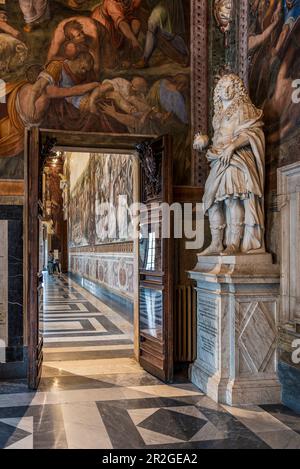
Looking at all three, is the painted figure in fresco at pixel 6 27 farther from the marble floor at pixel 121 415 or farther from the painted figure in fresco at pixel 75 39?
the marble floor at pixel 121 415

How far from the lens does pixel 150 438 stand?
13.6 feet

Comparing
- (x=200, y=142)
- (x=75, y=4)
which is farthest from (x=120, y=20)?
(x=200, y=142)

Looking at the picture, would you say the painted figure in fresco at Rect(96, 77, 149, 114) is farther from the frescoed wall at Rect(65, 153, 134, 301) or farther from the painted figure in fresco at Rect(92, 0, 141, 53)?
the frescoed wall at Rect(65, 153, 134, 301)

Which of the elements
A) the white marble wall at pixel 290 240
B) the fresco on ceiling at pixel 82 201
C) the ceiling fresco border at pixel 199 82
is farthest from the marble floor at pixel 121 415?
the fresco on ceiling at pixel 82 201

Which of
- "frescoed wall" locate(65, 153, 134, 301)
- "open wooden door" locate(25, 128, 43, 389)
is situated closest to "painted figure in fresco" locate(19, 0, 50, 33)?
"open wooden door" locate(25, 128, 43, 389)

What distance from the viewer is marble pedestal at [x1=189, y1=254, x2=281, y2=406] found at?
5137 mm

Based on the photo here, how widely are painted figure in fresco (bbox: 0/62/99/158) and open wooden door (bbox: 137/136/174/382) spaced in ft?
4.57

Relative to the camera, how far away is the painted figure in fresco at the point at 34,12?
6.25 metres

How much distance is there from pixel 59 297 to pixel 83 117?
409 inches

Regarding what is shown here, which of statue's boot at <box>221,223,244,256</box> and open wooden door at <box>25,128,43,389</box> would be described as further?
open wooden door at <box>25,128,43,389</box>

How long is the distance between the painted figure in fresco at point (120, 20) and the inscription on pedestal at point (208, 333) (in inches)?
140

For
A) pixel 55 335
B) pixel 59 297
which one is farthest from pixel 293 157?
pixel 59 297

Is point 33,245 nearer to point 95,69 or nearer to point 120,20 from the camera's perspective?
point 95,69

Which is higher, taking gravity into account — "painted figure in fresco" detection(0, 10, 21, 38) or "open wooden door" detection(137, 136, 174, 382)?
"painted figure in fresco" detection(0, 10, 21, 38)
